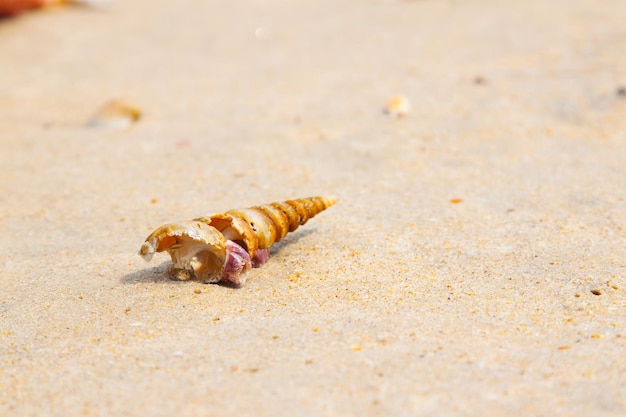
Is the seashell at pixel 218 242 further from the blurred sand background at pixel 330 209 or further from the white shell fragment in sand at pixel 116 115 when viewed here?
the white shell fragment in sand at pixel 116 115

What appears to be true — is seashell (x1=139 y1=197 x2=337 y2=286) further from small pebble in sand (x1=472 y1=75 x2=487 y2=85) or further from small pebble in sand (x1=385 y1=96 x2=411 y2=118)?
small pebble in sand (x1=472 y1=75 x2=487 y2=85)

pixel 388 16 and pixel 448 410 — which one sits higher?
pixel 388 16

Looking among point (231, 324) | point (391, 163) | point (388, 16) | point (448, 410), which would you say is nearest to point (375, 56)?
Result: point (388, 16)

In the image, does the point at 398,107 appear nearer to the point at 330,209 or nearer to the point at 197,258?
the point at 330,209

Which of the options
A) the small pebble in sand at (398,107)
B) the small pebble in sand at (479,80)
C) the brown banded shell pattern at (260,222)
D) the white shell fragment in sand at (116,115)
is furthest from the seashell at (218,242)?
the small pebble in sand at (479,80)

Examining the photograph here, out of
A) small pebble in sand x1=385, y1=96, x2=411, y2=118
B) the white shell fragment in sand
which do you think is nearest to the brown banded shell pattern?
small pebble in sand x1=385, y1=96, x2=411, y2=118

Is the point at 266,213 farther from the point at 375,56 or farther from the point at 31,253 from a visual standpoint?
the point at 375,56
